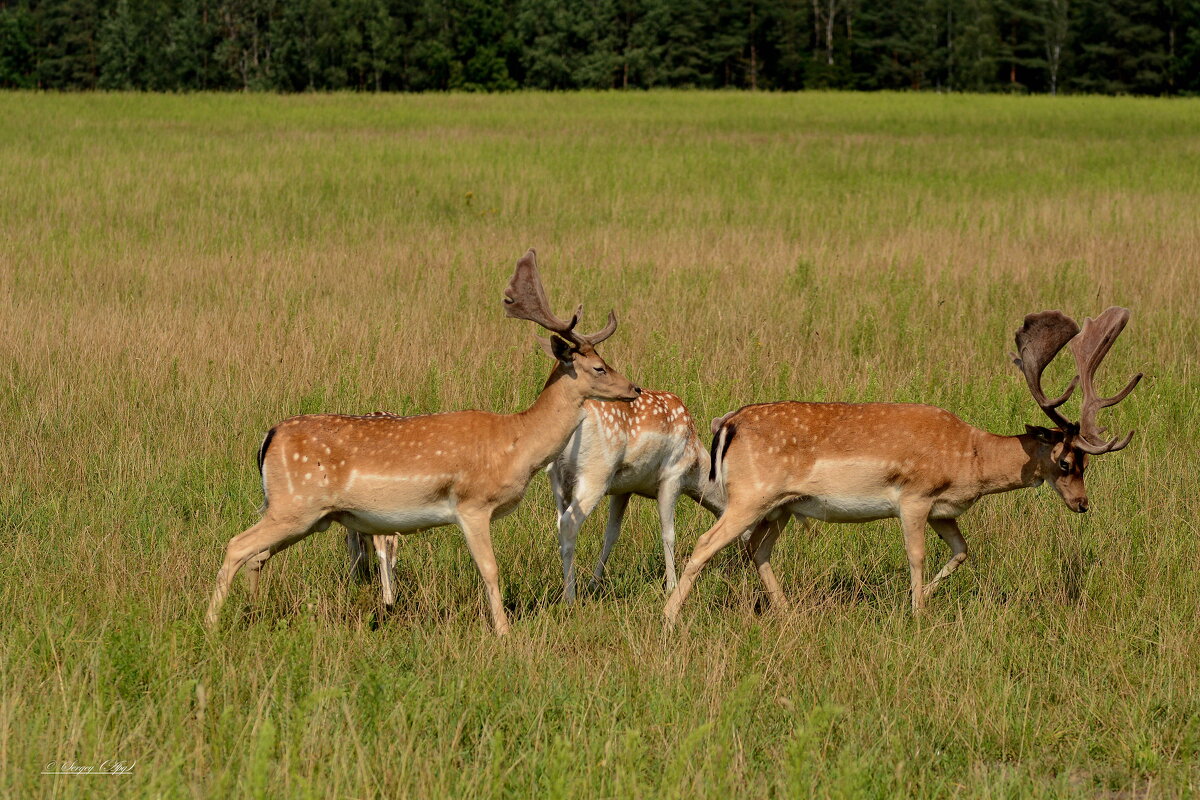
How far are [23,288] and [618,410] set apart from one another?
23.6ft

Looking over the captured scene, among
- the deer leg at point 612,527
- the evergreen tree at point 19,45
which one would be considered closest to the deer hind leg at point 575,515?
the deer leg at point 612,527

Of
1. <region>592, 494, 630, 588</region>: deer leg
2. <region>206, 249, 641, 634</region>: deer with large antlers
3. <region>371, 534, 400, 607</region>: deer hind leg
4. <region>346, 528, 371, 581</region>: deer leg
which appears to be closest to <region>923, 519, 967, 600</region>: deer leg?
<region>592, 494, 630, 588</region>: deer leg

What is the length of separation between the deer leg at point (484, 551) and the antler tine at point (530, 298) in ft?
2.72

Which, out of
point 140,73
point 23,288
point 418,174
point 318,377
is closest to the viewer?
point 318,377

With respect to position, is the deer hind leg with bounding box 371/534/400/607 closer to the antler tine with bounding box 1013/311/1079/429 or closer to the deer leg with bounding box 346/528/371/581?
the deer leg with bounding box 346/528/371/581

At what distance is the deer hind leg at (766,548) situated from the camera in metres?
5.70

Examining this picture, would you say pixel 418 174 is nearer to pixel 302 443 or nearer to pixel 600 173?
pixel 600 173

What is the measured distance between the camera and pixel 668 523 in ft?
19.9

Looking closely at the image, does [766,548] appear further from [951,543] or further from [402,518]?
[402,518]

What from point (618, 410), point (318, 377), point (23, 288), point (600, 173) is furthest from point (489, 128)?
point (618, 410)

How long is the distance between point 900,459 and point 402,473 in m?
2.00

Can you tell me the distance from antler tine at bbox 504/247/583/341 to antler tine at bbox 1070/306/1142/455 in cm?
207

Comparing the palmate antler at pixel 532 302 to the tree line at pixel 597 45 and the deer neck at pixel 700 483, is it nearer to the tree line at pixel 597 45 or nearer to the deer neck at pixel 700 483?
the deer neck at pixel 700 483

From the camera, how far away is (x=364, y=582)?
5.70m
